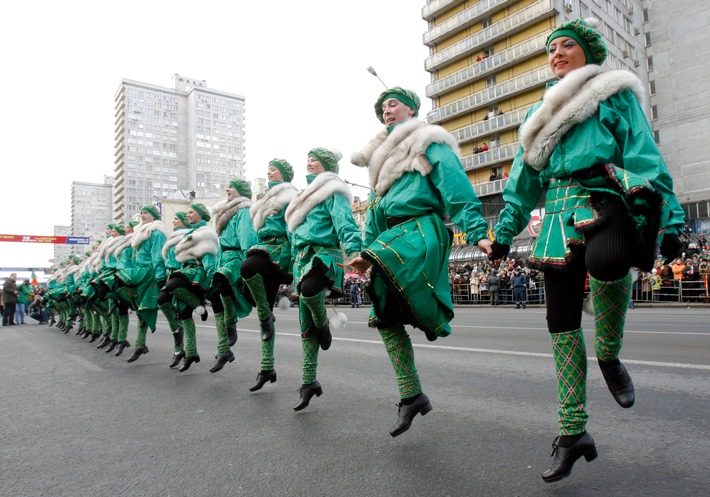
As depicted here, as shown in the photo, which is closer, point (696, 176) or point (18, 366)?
point (18, 366)

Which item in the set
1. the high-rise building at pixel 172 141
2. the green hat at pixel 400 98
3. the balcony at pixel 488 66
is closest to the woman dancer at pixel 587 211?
the green hat at pixel 400 98

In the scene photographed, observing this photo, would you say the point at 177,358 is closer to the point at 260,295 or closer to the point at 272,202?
the point at 260,295

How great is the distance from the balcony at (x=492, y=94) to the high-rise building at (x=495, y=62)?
0.07 meters

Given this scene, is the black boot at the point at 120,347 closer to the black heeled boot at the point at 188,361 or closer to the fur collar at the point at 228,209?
the black heeled boot at the point at 188,361

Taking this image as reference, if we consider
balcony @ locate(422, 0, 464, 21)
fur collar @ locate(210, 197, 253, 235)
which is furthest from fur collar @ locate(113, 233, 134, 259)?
balcony @ locate(422, 0, 464, 21)

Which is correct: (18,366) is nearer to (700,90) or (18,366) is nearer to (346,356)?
(346,356)

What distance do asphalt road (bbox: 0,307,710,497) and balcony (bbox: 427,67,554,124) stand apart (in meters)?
37.0

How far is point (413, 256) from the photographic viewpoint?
324cm

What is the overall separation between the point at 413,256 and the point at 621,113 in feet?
4.25

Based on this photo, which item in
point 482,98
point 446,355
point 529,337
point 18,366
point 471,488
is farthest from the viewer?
point 482,98

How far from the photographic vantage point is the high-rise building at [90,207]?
163 metres

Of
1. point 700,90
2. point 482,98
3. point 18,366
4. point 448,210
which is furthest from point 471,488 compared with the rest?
point 700,90

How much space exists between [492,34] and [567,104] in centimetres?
4568

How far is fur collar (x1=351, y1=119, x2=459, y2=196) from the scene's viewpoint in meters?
3.45
